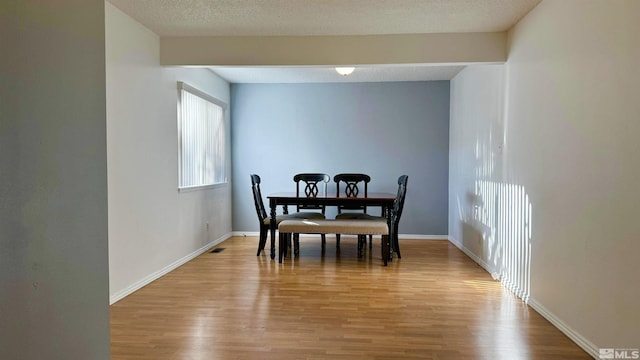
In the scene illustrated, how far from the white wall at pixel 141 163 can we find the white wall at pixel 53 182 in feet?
6.46


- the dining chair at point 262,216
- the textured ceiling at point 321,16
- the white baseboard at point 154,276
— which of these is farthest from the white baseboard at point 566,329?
the white baseboard at point 154,276

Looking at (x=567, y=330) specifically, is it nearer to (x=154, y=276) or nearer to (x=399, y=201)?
(x=399, y=201)

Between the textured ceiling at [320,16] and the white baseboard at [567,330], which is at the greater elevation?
the textured ceiling at [320,16]

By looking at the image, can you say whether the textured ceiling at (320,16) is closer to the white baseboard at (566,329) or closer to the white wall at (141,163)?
the white wall at (141,163)

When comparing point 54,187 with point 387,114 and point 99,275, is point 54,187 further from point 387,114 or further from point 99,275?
point 387,114

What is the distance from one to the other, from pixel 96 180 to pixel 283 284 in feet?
8.07

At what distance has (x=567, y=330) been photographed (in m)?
2.46

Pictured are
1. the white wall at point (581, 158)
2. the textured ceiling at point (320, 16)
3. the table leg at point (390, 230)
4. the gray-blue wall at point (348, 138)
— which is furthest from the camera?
the gray-blue wall at point (348, 138)

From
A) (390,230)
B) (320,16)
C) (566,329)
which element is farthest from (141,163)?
(566,329)

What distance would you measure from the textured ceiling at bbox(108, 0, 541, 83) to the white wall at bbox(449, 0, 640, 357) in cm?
37

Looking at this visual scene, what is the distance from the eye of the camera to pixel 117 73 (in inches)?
122

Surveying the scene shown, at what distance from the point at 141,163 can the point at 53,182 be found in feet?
8.31

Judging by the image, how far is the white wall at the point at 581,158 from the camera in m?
1.94

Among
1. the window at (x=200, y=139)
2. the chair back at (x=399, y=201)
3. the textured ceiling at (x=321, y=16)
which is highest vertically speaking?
the textured ceiling at (x=321, y=16)
